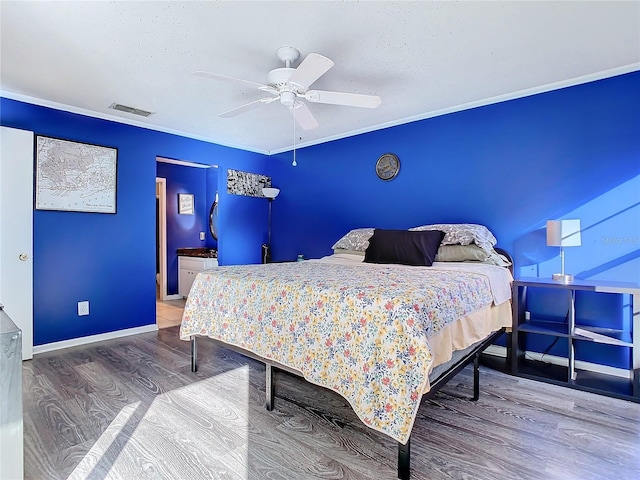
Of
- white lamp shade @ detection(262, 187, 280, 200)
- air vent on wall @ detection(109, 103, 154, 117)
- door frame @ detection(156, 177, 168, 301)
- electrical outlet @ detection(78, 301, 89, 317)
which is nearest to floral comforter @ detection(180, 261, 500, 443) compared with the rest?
electrical outlet @ detection(78, 301, 89, 317)

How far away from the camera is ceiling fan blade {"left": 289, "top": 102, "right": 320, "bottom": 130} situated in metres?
2.65

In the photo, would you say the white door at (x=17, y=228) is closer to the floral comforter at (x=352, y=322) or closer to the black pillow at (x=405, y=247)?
the floral comforter at (x=352, y=322)

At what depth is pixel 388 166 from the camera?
414 cm

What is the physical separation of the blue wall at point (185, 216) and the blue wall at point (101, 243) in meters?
1.54

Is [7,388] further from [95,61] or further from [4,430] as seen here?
[95,61]

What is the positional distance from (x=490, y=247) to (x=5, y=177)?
430cm

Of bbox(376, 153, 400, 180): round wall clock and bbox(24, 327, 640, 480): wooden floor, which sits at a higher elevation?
bbox(376, 153, 400, 180): round wall clock

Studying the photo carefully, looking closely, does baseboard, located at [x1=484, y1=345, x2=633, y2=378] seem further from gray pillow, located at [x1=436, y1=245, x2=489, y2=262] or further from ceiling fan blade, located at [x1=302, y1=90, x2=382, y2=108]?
ceiling fan blade, located at [x1=302, y1=90, x2=382, y2=108]

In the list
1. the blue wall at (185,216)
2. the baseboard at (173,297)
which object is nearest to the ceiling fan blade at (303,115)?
the blue wall at (185,216)

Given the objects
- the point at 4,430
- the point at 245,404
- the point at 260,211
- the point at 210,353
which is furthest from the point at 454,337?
the point at 260,211

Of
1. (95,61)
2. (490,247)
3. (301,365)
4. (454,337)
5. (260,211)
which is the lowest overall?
(301,365)

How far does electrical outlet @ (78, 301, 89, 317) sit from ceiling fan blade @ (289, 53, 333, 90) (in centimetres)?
314

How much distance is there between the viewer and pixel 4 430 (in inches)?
45.5

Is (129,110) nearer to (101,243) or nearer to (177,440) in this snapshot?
(101,243)
